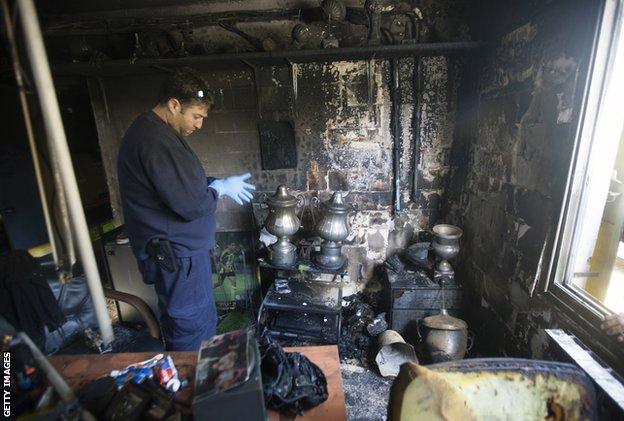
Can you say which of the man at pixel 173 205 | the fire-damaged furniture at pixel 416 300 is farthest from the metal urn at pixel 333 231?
the man at pixel 173 205

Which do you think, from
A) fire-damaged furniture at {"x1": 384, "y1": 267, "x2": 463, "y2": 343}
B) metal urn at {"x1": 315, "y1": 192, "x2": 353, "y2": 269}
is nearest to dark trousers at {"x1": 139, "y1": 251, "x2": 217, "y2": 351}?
metal urn at {"x1": 315, "y1": 192, "x2": 353, "y2": 269}

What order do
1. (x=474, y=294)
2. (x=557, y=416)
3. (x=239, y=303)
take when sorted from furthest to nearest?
1. (x=239, y=303)
2. (x=474, y=294)
3. (x=557, y=416)

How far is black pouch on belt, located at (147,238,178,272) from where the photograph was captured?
6.81ft

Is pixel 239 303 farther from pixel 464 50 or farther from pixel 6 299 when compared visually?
pixel 464 50

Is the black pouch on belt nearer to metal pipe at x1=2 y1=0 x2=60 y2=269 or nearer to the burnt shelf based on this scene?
metal pipe at x1=2 y1=0 x2=60 y2=269

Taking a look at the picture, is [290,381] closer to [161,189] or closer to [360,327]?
[161,189]

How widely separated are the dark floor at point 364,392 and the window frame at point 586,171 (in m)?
1.40

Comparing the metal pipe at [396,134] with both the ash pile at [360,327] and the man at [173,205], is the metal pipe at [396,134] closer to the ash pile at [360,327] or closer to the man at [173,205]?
the ash pile at [360,327]

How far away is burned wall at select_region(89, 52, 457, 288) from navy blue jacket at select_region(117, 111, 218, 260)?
1235mm

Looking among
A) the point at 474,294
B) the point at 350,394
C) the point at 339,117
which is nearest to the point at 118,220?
the point at 339,117

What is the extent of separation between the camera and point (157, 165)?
1.90 meters

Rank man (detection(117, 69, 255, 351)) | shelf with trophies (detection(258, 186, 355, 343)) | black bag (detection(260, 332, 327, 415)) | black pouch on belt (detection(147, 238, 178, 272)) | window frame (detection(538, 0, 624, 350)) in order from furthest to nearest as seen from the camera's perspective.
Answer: shelf with trophies (detection(258, 186, 355, 343))
black pouch on belt (detection(147, 238, 178, 272))
man (detection(117, 69, 255, 351))
window frame (detection(538, 0, 624, 350))
black bag (detection(260, 332, 327, 415))

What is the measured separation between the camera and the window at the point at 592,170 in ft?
5.22

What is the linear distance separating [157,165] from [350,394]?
2.27 m
